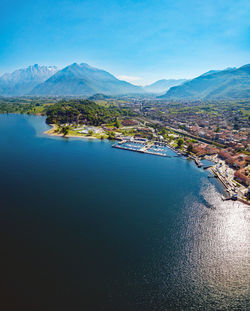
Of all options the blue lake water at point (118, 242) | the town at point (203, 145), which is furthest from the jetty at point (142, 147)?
the blue lake water at point (118, 242)

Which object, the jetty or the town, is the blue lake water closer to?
the town

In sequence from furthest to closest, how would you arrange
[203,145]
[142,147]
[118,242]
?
1. [142,147]
2. [203,145]
3. [118,242]

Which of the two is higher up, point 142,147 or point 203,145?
point 203,145

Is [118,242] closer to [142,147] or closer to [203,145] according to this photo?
[142,147]

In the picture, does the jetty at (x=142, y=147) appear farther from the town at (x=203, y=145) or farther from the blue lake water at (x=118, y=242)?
the blue lake water at (x=118, y=242)

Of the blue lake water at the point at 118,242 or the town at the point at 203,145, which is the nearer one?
the blue lake water at the point at 118,242

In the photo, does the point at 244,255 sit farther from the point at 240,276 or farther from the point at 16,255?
the point at 16,255

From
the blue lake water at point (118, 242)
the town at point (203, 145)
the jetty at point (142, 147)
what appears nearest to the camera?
the blue lake water at point (118, 242)

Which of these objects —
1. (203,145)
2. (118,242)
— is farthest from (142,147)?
(118,242)
